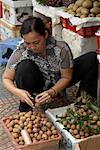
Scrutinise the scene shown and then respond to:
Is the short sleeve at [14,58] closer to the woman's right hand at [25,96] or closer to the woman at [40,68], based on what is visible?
the woman at [40,68]

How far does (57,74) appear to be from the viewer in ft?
9.77

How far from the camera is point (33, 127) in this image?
103 inches

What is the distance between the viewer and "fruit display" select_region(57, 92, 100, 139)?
2.56 metres

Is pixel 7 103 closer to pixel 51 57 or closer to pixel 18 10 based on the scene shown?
pixel 51 57

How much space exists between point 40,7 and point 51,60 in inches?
56.3

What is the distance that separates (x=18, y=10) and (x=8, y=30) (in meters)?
0.29

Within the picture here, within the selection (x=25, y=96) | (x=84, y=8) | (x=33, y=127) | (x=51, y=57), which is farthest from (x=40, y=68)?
(x=84, y=8)

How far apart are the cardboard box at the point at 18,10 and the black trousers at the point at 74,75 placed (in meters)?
1.75

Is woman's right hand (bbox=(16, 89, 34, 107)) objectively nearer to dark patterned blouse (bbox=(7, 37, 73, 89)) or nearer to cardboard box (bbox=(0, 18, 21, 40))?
dark patterned blouse (bbox=(7, 37, 73, 89))

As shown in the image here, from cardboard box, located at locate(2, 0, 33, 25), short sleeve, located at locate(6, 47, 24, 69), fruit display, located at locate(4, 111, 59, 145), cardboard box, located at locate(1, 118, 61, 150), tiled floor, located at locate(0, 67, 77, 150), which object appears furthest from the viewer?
cardboard box, located at locate(2, 0, 33, 25)

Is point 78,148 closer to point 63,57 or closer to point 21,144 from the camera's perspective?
point 21,144

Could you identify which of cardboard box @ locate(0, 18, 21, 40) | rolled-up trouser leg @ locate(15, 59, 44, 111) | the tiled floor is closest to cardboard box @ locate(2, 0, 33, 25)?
cardboard box @ locate(0, 18, 21, 40)

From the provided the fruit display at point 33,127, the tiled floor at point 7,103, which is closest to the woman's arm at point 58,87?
the fruit display at point 33,127

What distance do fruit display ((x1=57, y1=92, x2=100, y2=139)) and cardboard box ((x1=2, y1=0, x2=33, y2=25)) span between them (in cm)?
209
